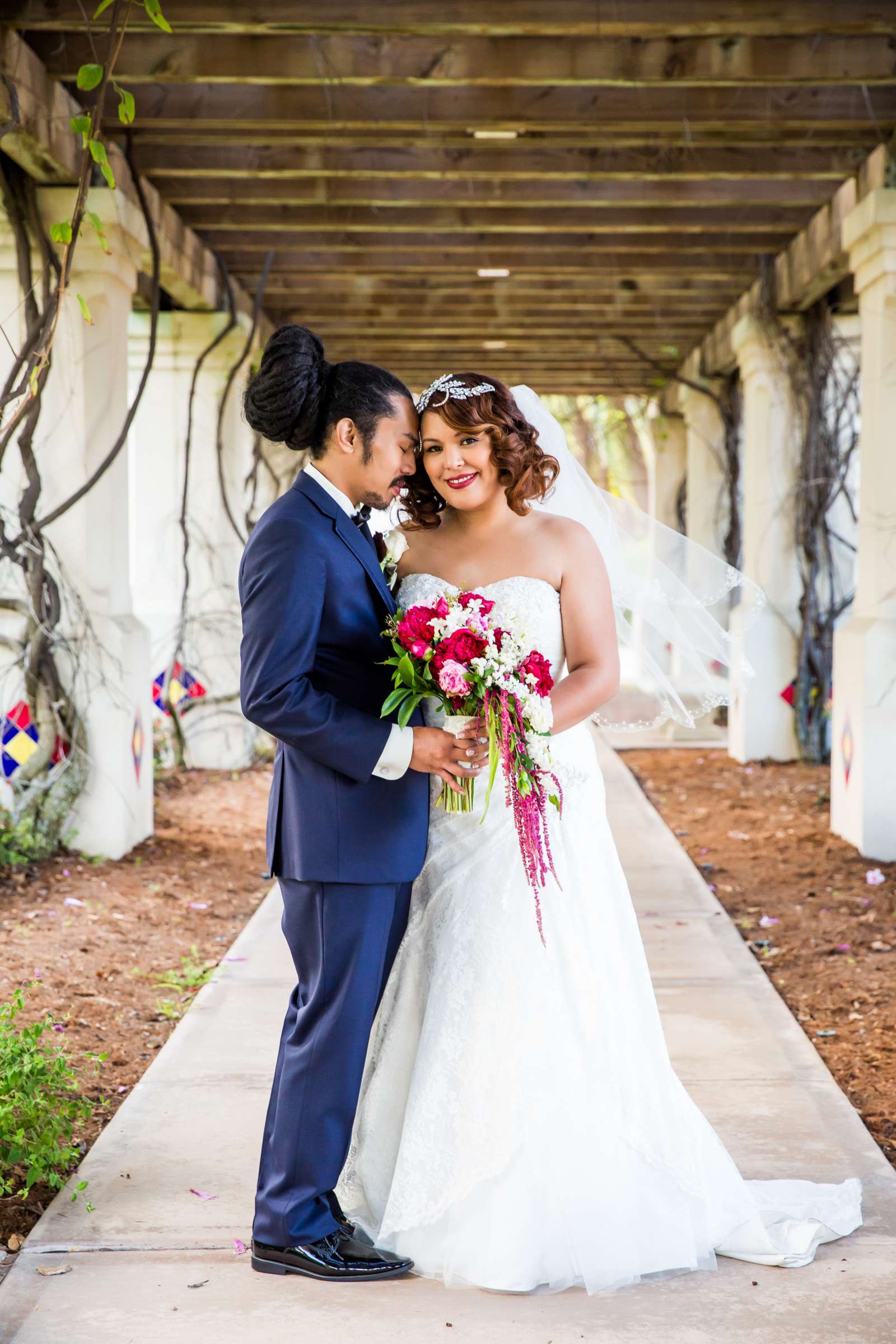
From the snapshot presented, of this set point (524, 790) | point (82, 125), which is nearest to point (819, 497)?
point (82, 125)

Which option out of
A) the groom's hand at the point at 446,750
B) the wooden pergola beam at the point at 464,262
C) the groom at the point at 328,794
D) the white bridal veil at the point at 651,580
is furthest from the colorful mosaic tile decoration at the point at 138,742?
the groom's hand at the point at 446,750

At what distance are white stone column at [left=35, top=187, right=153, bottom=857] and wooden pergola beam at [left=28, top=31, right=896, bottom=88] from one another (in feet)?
2.89

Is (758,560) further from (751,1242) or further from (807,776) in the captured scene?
(751,1242)

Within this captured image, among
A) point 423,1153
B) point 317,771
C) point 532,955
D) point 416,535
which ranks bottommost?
point 423,1153

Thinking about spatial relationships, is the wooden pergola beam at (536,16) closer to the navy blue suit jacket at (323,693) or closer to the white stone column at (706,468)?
the navy blue suit jacket at (323,693)

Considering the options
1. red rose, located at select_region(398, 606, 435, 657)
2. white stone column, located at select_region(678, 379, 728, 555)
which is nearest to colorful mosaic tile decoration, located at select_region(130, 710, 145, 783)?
red rose, located at select_region(398, 606, 435, 657)

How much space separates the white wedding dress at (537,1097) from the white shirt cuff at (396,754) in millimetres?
282

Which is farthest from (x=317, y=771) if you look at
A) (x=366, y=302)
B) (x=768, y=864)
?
(x=366, y=302)

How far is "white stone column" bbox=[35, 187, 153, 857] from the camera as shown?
636 centimetres

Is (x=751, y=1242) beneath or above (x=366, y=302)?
beneath

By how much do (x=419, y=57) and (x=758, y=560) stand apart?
5.54 metres

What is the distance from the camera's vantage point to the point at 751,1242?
2818 mm

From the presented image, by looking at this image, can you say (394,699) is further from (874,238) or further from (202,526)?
(202,526)

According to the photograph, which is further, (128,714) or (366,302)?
(366,302)
